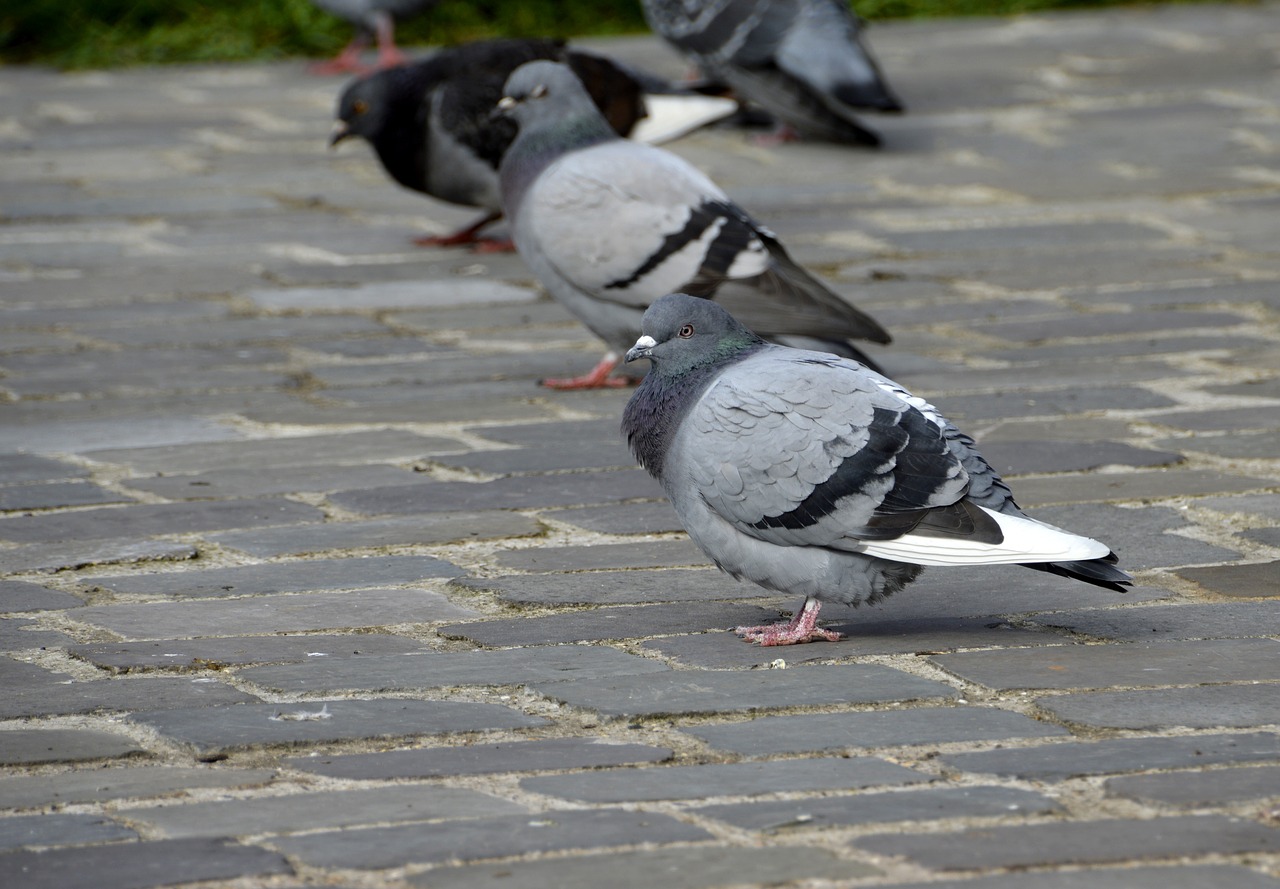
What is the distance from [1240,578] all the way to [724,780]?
1.44 metres

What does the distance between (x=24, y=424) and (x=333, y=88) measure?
5787 millimetres

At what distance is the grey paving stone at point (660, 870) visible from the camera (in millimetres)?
2320

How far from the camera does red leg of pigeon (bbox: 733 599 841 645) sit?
11.0 ft

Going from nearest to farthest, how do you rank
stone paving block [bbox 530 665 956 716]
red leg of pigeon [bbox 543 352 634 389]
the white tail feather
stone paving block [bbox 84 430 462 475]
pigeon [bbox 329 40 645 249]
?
stone paving block [bbox 530 665 956 716] < the white tail feather < stone paving block [bbox 84 430 462 475] < red leg of pigeon [bbox 543 352 634 389] < pigeon [bbox 329 40 645 249]

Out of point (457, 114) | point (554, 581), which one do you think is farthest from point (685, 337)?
point (457, 114)

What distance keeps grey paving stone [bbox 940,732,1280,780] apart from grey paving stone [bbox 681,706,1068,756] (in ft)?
0.25

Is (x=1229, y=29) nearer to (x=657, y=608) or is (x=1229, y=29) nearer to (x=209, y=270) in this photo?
(x=209, y=270)

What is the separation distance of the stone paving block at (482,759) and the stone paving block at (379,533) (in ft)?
4.00

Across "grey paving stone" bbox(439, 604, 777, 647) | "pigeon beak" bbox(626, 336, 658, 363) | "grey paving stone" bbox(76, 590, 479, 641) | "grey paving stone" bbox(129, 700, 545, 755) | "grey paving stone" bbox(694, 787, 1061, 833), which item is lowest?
"grey paving stone" bbox(76, 590, 479, 641)

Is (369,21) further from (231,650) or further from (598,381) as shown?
(231,650)

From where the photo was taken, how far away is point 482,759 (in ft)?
9.10

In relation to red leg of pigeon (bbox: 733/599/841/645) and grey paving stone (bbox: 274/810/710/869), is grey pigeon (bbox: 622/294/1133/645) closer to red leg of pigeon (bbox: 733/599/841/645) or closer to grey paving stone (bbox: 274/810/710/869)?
red leg of pigeon (bbox: 733/599/841/645)

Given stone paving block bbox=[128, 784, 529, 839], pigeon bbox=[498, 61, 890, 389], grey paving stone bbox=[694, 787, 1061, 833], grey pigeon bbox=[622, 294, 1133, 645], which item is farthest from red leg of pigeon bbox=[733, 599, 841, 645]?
pigeon bbox=[498, 61, 890, 389]

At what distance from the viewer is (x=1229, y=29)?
38.0 feet
